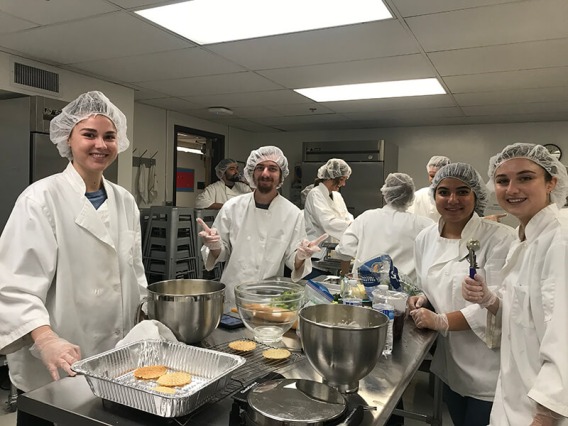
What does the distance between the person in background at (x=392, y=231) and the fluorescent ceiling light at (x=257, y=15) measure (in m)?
1.10

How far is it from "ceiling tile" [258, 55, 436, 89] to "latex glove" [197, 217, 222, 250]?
60.1 inches

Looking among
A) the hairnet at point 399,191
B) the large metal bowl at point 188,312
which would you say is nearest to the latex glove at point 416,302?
the large metal bowl at point 188,312

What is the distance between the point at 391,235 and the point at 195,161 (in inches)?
149

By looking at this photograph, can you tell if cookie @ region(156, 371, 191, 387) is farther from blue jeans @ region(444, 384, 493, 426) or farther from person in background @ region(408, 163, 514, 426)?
blue jeans @ region(444, 384, 493, 426)

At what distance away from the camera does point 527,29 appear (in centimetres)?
216

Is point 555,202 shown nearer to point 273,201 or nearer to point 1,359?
point 273,201

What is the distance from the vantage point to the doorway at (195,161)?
539 cm

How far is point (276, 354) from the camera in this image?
1184 millimetres

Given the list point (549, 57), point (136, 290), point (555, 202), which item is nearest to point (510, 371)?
point (555, 202)

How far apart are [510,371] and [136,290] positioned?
4.32 ft

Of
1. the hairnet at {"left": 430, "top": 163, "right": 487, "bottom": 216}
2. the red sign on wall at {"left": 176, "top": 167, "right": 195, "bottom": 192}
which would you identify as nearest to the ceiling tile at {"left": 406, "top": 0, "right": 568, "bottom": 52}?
the hairnet at {"left": 430, "top": 163, "right": 487, "bottom": 216}

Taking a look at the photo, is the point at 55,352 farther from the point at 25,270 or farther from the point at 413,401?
the point at 413,401

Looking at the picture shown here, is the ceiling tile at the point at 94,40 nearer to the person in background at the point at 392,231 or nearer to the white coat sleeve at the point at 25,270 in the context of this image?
the white coat sleeve at the point at 25,270

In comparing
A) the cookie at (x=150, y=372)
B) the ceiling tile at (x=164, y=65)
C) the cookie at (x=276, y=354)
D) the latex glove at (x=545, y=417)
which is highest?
the ceiling tile at (x=164, y=65)
